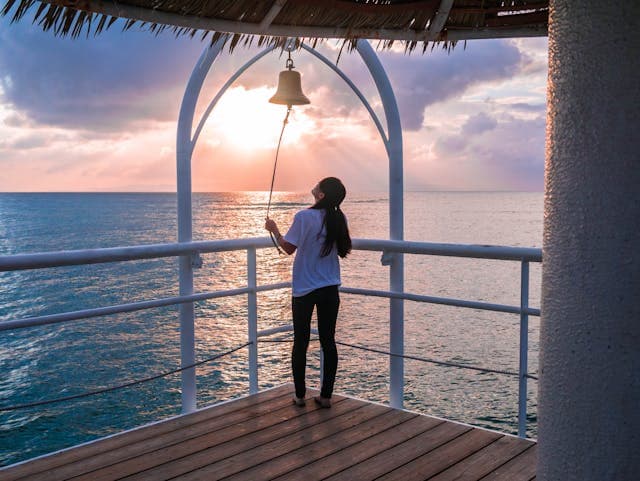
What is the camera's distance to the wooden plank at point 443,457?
2.75 meters

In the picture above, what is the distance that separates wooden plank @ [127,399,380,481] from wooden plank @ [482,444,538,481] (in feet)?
2.79

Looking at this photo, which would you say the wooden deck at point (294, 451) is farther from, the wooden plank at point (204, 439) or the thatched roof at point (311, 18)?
the thatched roof at point (311, 18)

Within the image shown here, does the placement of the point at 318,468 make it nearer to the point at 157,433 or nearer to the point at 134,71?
the point at 157,433

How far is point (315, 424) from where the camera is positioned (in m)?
3.39

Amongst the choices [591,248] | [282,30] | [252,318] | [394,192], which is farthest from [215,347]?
[591,248]

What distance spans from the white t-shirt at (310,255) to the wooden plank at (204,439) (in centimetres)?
65

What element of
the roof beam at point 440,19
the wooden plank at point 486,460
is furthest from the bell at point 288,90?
the wooden plank at point 486,460

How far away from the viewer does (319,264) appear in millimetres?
3559

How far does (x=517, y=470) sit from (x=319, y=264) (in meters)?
1.42

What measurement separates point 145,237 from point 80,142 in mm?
20968

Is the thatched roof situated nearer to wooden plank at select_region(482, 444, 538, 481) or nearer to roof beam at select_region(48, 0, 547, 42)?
roof beam at select_region(48, 0, 547, 42)

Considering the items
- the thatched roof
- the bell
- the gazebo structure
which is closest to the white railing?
the bell

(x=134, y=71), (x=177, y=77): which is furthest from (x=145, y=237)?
(x=134, y=71)

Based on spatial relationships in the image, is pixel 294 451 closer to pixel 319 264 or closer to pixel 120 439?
pixel 120 439
